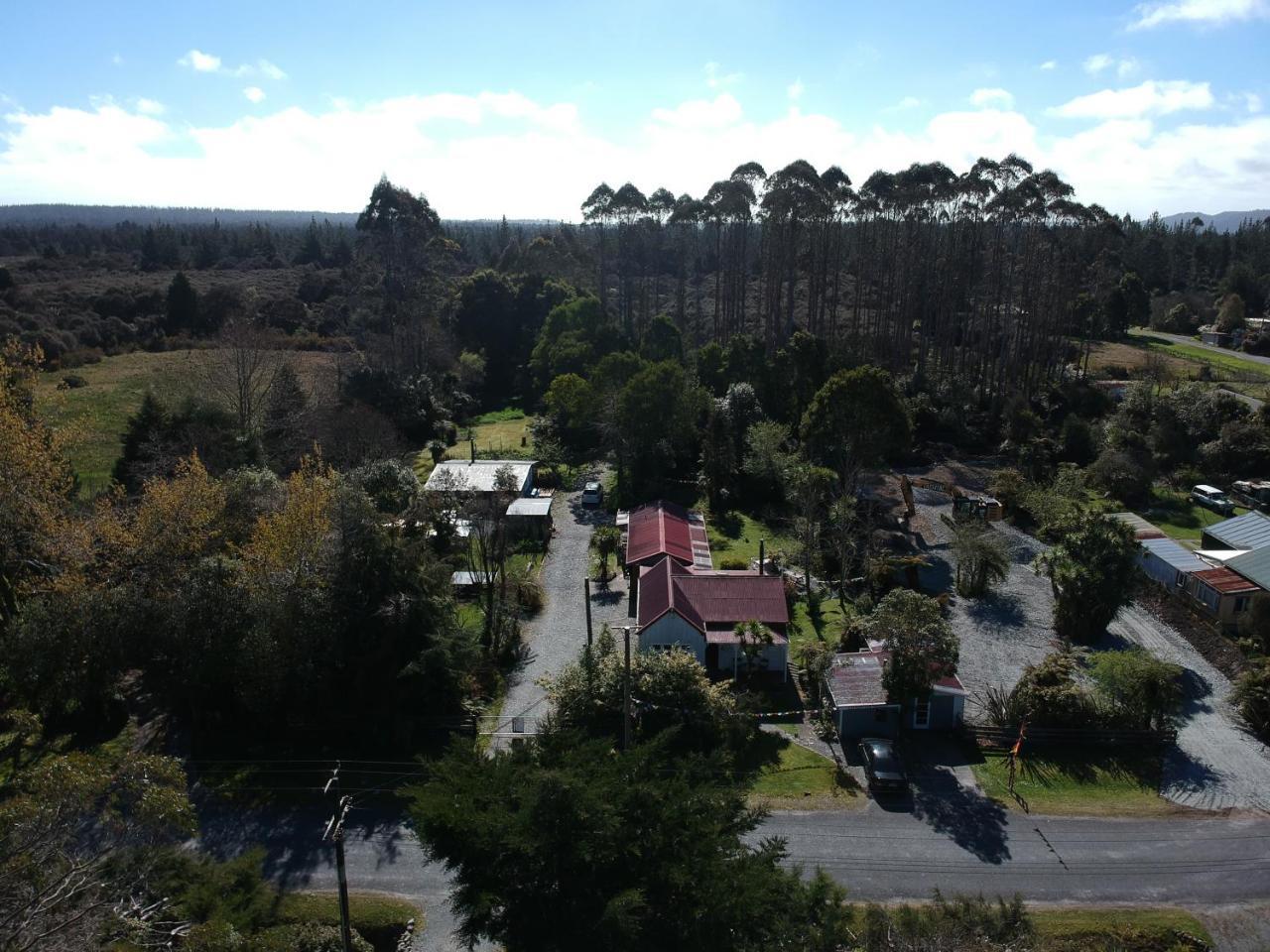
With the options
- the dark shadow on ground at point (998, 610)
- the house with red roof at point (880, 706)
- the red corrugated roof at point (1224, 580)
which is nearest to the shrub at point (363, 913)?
the house with red roof at point (880, 706)

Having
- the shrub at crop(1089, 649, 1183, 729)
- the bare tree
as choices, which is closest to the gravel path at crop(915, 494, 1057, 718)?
the shrub at crop(1089, 649, 1183, 729)

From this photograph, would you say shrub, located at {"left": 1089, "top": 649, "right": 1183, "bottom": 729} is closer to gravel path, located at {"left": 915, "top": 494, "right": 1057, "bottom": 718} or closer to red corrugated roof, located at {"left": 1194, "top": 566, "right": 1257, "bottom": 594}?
gravel path, located at {"left": 915, "top": 494, "right": 1057, "bottom": 718}

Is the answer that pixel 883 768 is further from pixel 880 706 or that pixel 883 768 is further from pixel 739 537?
pixel 739 537

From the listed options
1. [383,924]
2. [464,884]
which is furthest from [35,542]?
[464,884]

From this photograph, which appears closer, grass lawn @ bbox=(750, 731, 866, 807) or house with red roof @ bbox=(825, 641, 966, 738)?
grass lawn @ bbox=(750, 731, 866, 807)

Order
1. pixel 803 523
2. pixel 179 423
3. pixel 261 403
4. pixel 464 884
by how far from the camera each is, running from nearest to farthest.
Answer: pixel 464 884 < pixel 803 523 < pixel 179 423 < pixel 261 403

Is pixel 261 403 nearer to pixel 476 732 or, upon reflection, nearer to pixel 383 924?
pixel 476 732

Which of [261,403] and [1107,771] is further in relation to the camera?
[261,403]

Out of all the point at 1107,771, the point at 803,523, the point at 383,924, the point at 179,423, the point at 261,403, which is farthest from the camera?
the point at 261,403
